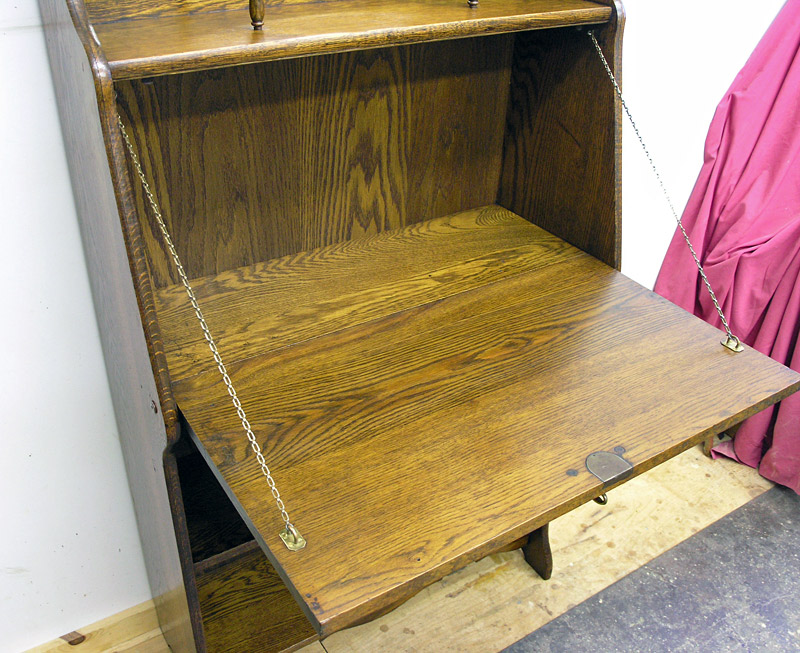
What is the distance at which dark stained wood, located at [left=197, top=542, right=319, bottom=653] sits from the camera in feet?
4.30

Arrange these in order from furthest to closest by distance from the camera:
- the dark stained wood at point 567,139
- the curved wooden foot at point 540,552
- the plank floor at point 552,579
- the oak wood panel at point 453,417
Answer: the curved wooden foot at point 540,552
the plank floor at point 552,579
the dark stained wood at point 567,139
the oak wood panel at point 453,417

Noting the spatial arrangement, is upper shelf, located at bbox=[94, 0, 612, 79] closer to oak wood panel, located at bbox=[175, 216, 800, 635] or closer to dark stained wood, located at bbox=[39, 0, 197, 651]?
dark stained wood, located at bbox=[39, 0, 197, 651]

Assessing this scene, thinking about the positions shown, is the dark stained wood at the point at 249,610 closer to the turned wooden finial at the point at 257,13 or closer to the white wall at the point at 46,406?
the white wall at the point at 46,406

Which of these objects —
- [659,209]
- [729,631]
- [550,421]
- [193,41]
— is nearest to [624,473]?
[550,421]

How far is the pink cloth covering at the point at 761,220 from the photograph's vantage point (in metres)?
1.81

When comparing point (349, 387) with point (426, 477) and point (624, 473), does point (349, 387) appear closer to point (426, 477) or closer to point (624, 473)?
point (426, 477)

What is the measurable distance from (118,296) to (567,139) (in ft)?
2.59

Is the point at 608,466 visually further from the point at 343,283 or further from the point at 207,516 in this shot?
the point at 207,516

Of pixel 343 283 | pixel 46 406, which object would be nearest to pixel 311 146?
pixel 343 283

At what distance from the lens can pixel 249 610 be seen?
1.35 meters

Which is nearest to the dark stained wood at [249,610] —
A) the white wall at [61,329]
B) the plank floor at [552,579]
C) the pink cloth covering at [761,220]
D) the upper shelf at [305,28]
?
the plank floor at [552,579]

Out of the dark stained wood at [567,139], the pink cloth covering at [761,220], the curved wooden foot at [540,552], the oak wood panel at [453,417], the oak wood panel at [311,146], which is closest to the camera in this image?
the oak wood panel at [453,417]

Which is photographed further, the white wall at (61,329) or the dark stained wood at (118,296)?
the white wall at (61,329)

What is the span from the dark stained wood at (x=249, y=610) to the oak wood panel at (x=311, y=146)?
1.74 feet
